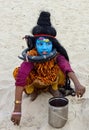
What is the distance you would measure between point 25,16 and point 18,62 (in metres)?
2.28

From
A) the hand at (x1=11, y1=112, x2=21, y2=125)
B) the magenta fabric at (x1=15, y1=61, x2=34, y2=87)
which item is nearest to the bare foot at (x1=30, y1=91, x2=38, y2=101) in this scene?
the magenta fabric at (x1=15, y1=61, x2=34, y2=87)

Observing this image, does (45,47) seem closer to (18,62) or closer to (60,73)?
(60,73)

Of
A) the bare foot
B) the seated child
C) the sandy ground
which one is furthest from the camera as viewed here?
the bare foot

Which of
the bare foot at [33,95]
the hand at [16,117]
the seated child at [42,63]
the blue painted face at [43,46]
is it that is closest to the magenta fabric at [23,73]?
the seated child at [42,63]

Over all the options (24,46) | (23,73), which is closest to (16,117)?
(23,73)

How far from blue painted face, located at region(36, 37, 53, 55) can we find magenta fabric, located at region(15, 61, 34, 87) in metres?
0.15

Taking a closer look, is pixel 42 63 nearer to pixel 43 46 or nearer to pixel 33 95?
pixel 43 46

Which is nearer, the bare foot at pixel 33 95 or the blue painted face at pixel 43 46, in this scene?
the blue painted face at pixel 43 46

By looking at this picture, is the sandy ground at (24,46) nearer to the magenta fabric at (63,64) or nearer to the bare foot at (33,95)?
the bare foot at (33,95)

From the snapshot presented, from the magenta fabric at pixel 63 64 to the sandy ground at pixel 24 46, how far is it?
390mm

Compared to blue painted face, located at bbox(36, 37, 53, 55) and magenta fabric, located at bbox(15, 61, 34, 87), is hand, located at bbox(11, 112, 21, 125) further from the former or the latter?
blue painted face, located at bbox(36, 37, 53, 55)

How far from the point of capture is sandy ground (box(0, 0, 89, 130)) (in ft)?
11.6

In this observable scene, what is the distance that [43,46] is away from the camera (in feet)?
11.4

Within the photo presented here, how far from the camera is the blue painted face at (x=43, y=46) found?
137 inches
